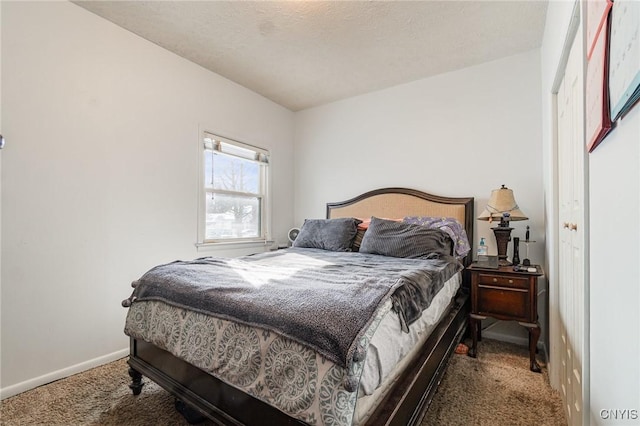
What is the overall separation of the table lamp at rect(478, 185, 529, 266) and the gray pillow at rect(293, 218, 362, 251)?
4.00ft

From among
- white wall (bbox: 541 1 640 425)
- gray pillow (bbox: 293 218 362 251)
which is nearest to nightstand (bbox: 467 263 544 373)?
gray pillow (bbox: 293 218 362 251)

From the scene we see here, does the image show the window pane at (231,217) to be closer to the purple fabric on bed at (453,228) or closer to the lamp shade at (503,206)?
the purple fabric on bed at (453,228)

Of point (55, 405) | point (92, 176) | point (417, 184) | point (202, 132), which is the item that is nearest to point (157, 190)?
point (92, 176)

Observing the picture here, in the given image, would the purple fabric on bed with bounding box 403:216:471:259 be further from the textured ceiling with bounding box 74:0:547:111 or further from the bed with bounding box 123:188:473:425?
the textured ceiling with bounding box 74:0:547:111

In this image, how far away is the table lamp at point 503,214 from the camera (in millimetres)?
2412

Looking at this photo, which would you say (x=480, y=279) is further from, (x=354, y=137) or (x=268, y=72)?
(x=268, y=72)

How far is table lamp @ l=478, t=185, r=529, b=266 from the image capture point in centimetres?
241

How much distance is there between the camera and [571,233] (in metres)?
1.51

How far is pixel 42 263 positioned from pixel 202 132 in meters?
1.70

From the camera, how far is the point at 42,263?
2000mm

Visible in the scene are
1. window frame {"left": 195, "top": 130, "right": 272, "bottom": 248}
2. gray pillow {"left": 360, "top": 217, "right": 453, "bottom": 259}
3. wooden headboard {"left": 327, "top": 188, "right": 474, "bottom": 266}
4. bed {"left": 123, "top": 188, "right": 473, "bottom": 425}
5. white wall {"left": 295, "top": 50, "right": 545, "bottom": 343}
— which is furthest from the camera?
window frame {"left": 195, "top": 130, "right": 272, "bottom": 248}

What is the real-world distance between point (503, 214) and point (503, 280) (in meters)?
0.54

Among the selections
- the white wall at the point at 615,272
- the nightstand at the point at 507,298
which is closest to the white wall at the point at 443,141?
the nightstand at the point at 507,298

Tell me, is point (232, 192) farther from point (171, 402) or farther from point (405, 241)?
point (171, 402)
